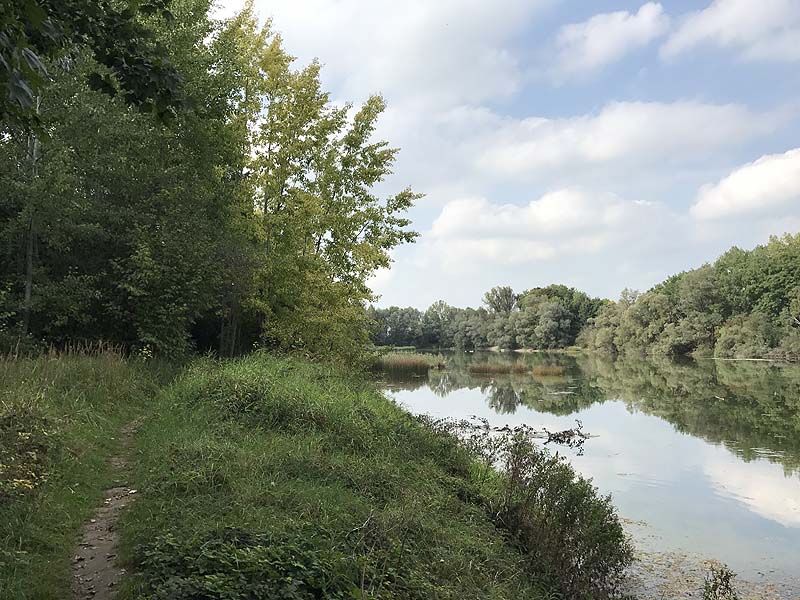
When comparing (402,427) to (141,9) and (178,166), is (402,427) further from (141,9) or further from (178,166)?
(178,166)

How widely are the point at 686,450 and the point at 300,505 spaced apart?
49.5 ft

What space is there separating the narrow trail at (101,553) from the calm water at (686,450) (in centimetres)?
800

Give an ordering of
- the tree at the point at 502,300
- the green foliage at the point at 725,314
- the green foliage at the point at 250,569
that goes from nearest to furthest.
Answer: the green foliage at the point at 250,569
the green foliage at the point at 725,314
the tree at the point at 502,300

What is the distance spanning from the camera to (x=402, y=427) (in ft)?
36.0

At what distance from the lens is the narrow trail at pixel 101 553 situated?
408 cm

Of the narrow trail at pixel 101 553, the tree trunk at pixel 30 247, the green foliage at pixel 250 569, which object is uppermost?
the tree trunk at pixel 30 247

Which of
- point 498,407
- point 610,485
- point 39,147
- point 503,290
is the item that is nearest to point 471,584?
point 610,485

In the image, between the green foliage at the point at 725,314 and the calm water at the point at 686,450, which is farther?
the green foliage at the point at 725,314

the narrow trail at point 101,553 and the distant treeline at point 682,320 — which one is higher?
the distant treeline at point 682,320

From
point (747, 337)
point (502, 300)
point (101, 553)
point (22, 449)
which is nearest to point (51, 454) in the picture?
point (22, 449)

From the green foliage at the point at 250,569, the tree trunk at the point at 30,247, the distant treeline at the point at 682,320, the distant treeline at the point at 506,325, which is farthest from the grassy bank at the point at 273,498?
the distant treeline at the point at 506,325

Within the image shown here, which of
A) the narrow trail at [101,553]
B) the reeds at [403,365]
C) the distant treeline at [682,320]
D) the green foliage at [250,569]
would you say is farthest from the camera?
the distant treeline at [682,320]

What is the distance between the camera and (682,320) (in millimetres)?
72000

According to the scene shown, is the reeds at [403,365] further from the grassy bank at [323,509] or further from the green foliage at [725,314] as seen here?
the green foliage at [725,314]
